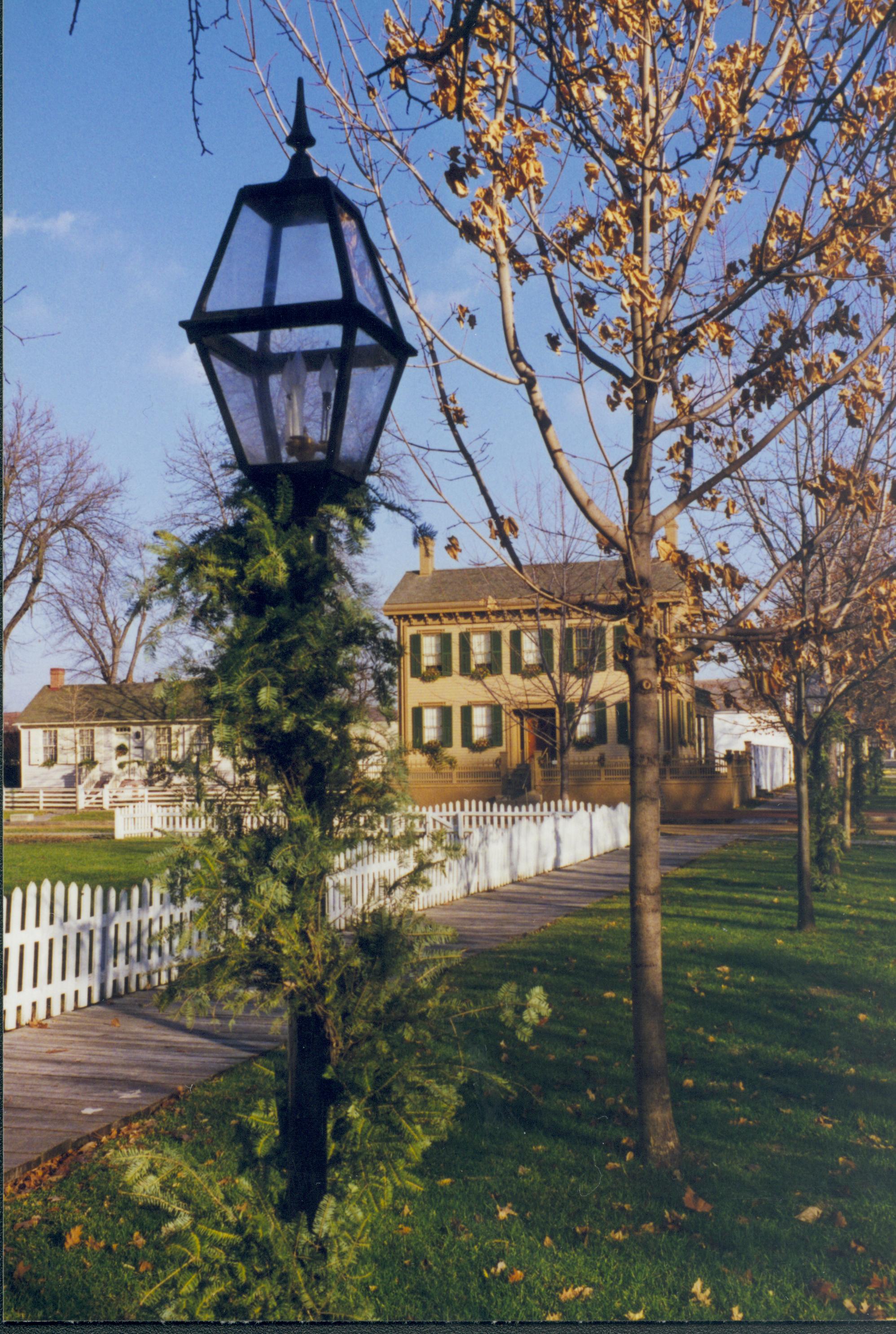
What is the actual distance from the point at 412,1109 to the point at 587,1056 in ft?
12.2

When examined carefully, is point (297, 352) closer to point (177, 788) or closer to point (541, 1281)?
point (177, 788)

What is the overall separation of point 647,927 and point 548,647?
19243 millimetres

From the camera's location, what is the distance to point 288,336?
2.88 metres

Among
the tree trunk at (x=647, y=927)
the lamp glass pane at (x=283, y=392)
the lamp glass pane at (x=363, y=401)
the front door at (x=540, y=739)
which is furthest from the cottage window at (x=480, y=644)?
the lamp glass pane at (x=283, y=392)

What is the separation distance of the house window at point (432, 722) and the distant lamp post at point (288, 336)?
30960mm

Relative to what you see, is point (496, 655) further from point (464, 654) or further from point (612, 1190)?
point (612, 1190)

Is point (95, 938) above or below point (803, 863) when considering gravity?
below

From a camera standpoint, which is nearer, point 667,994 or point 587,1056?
point 587,1056

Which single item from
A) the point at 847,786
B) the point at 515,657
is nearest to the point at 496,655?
the point at 515,657

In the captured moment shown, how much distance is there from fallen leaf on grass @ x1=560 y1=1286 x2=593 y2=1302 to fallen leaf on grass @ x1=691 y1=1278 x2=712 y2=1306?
352 millimetres

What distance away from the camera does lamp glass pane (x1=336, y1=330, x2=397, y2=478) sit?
2.90m

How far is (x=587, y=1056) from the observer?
245 inches

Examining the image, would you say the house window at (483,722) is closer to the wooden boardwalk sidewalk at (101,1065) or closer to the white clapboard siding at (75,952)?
the wooden boardwalk sidewalk at (101,1065)

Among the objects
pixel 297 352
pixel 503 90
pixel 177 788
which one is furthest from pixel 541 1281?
pixel 503 90
